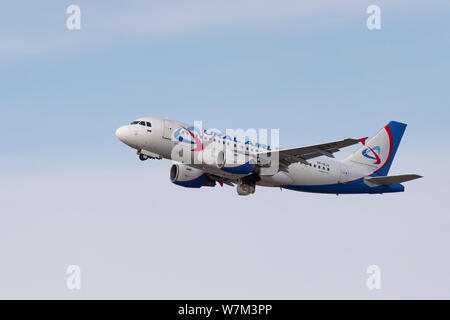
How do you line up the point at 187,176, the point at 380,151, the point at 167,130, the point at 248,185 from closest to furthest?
the point at 167,130, the point at 248,185, the point at 187,176, the point at 380,151

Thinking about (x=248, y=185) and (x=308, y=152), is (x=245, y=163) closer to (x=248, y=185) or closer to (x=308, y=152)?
(x=248, y=185)

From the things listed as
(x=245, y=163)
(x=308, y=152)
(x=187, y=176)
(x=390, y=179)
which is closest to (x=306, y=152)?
(x=308, y=152)

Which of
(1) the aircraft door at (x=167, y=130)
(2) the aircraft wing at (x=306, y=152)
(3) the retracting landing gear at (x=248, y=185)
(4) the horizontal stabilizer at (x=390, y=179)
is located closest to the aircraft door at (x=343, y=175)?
(4) the horizontal stabilizer at (x=390, y=179)

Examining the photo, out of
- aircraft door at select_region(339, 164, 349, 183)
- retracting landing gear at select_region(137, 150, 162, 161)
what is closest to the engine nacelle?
retracting landing gear at select_region(137, 150, 162, 161)

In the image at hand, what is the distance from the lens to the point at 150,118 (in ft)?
216

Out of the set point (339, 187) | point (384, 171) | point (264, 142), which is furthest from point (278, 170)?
point (384, 171)

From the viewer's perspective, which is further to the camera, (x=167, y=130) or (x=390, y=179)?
(x=390, y=179)

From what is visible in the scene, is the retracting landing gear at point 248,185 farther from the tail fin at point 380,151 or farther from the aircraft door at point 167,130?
the tail fin at point 380,151

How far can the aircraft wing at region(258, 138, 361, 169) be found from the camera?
61.6m

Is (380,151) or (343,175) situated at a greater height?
(380,151)

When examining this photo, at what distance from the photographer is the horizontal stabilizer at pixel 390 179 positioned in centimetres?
6975

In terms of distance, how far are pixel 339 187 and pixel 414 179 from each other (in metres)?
6.22

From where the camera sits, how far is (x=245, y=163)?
65938 mm

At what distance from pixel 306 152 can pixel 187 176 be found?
11.0 m
